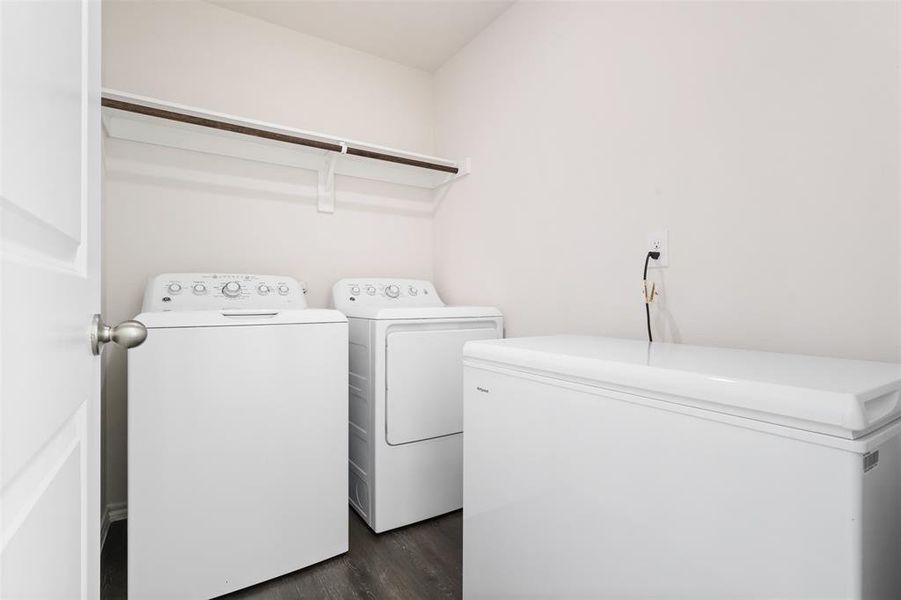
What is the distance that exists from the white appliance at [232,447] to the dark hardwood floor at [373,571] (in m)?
0.05

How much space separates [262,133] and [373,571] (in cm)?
185

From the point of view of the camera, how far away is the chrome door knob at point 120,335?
65cm

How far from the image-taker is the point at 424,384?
1946 millimetres

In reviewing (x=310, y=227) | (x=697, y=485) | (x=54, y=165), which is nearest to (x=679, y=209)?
(x=697, y=485)

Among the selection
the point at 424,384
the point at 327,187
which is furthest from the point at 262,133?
the point at 424,384

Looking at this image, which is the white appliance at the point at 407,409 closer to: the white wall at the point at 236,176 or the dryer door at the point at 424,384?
the dryer door at the point at 424,384

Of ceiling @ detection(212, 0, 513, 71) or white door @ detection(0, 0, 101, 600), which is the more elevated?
ceiling @ detection(212, 0, 513, 71)

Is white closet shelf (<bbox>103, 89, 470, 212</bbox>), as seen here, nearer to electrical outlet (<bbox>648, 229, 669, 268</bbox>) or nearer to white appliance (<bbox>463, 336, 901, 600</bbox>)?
electrical outlet (<bbox>648, 229, 669, 268</bbox>)

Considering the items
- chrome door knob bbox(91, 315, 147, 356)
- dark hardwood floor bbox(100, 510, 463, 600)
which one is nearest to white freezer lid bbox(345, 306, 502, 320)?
dark hardwood floor bbox(100, 510, 463, 600)

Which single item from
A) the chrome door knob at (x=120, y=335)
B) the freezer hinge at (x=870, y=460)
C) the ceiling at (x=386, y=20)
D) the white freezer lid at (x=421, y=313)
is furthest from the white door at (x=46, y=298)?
the ceiling at (x=386, y=20)

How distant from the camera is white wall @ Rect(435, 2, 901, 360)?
1097mm

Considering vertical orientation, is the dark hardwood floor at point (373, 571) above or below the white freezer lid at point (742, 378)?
below

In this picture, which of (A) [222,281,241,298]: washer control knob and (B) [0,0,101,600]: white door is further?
(A) [222,281,241,298]: washer control knob

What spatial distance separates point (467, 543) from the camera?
1393 millimetres
